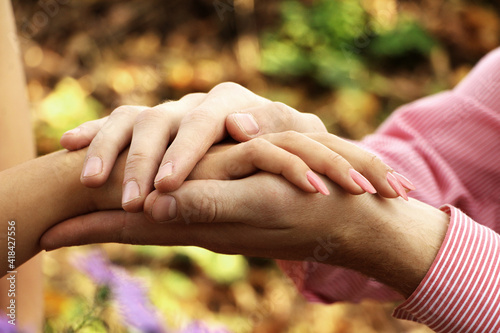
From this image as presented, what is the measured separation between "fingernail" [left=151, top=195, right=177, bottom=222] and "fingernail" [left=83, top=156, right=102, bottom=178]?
0.37ft

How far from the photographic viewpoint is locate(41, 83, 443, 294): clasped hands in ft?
2.24

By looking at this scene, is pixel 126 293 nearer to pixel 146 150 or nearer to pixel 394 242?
pixel 146 150

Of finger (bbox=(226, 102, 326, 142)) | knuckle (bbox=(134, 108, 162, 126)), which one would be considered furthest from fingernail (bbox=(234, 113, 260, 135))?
knuckle (bbox=(134, 108, 162, 126))

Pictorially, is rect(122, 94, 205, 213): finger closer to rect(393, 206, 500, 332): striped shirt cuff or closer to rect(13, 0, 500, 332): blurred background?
rect(393, 206, 500, 332): striped shirt cuff

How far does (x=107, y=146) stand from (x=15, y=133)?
375 mm

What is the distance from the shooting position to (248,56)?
8.80ft

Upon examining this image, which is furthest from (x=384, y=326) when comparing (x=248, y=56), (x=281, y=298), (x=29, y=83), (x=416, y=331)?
(x=29, y=83)

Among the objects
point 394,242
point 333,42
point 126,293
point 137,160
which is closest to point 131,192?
point 137,160

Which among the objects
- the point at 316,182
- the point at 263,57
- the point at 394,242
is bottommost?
the point at 263,57

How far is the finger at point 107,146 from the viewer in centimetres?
73

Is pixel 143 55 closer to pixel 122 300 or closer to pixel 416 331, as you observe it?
pixel 416 331

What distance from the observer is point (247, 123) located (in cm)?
81

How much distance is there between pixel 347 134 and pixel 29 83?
57.0 inches

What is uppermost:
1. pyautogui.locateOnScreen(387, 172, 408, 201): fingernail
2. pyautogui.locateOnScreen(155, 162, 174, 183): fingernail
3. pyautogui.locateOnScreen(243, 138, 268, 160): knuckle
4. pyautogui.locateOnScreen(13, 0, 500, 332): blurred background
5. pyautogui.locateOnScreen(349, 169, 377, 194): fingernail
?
pyautogui.locateOnScreen(243, 138, 268, 160): knuckle
